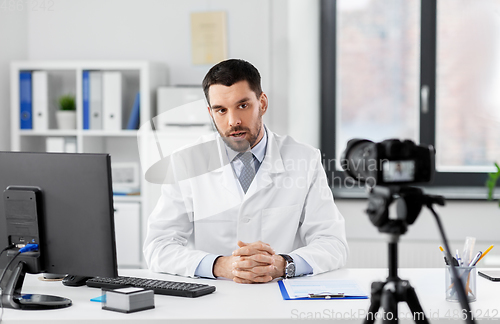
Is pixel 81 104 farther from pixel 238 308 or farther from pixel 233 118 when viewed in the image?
pixel 238 308

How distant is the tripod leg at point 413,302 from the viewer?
0.89 m

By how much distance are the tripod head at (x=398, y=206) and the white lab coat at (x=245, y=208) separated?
0.87m

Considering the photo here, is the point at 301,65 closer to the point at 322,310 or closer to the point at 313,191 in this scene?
the point at 313,191

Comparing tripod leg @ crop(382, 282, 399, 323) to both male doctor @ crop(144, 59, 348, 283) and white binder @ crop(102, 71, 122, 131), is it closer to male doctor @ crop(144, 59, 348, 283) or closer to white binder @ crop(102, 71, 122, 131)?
male doctor @ crop(144, 59, 348, 283)

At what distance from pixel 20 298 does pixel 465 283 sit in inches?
43.4

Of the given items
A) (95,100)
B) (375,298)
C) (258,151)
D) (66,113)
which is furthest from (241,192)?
(66,113)

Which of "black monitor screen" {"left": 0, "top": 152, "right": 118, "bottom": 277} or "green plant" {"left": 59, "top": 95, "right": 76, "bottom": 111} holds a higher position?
"green plant" {"left": 59, "top": 95, "right": 76, "bottom": 111}

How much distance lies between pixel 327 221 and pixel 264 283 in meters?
0.41

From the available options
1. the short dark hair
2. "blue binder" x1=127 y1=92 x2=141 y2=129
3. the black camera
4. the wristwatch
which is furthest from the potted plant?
the black camera

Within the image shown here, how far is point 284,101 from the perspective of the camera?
3.10 metres

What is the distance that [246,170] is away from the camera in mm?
1937

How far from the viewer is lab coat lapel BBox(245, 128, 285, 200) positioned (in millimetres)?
1863

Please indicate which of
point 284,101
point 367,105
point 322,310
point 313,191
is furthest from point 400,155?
point 367,105

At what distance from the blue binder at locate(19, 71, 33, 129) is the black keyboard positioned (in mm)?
1943
